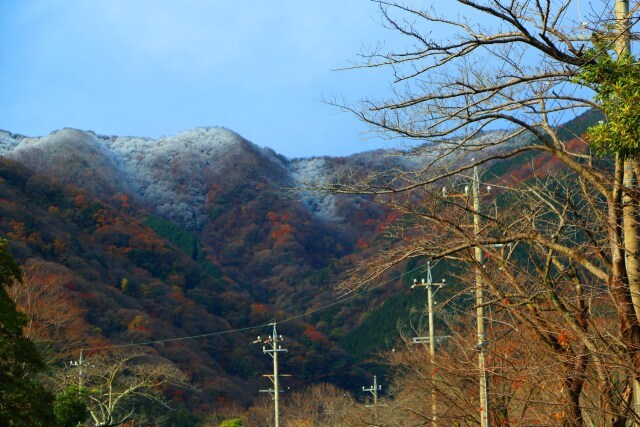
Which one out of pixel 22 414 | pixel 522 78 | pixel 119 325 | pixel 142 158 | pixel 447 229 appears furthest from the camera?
pixel 142 158

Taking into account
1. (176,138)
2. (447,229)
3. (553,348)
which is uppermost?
(176,138)

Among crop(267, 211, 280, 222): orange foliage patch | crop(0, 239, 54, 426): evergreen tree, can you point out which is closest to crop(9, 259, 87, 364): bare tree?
crop(0, 239, 54, 426): evergreen tree

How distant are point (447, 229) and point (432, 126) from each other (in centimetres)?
250

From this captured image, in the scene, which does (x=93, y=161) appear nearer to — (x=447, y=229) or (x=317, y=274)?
(x=317, y=274)

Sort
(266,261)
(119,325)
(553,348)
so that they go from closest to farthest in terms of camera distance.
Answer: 1. (553,348)
2. (119,325)
3. (266,261)

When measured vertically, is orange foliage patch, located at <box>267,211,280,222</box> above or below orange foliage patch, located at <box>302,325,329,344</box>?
above

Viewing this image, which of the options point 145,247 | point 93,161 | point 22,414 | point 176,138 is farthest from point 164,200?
point 22,414

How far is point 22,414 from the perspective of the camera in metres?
→ 16.9

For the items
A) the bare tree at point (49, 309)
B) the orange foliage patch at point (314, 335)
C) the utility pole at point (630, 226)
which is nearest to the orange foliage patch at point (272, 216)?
the orange foliage patch at point (314, 335)

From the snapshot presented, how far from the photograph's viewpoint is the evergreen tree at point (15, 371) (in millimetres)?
16855

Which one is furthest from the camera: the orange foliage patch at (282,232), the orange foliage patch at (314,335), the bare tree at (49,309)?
the orange foliage patch at (282,232)

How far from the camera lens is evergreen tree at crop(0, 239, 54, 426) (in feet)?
55.3

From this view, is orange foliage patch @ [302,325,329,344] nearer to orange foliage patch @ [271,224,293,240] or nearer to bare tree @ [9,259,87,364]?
bare tree @ [9,259,87,364]

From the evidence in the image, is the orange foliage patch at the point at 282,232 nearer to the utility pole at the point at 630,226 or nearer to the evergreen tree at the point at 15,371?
the evergreen tree at the point at 15,371
